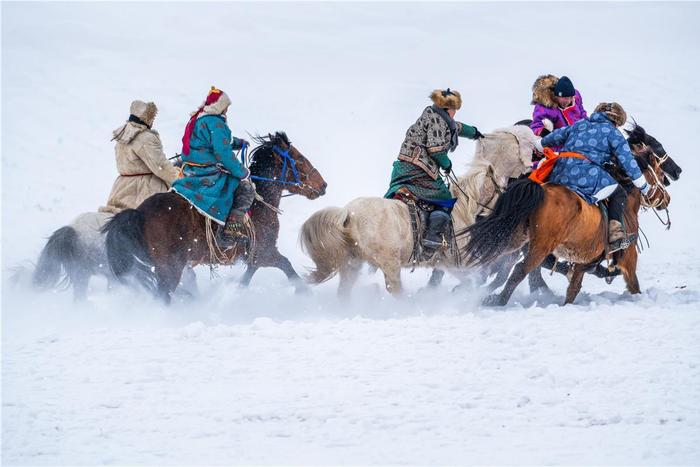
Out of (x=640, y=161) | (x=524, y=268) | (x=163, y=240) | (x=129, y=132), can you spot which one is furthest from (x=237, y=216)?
(x=640, y=161)

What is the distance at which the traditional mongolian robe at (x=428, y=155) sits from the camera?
7508mm

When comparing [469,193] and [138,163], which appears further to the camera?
[138,163]

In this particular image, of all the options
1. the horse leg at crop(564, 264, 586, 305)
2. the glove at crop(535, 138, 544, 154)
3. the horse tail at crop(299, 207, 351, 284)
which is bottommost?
the horse leg at crop(564, 264, 586, 305)

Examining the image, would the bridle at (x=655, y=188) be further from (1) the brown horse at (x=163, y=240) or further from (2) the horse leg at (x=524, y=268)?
(1) the brown horse at (x=163, y=240)

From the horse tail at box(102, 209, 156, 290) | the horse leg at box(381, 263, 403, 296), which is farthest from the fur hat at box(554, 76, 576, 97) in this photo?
the horse tail at box(102, 209, 156, 290)

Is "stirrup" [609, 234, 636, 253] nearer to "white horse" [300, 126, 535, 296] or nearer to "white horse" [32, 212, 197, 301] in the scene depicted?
"white horse" [300, 126, 535, 296]

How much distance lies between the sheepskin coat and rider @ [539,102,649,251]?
3.81 m

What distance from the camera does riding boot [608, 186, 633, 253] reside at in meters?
7.38

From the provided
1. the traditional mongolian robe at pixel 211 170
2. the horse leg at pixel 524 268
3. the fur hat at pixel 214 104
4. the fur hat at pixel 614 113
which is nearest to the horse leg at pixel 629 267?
the horse leg at pixel 524 268

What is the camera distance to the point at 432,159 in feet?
25.0

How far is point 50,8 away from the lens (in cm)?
2677

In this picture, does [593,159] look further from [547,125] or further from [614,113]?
[547,125]

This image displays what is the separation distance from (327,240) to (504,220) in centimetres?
156

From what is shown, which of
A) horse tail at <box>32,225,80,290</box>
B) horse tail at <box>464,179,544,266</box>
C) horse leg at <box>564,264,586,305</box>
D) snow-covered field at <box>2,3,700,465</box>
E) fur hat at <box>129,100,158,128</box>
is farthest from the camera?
fur hat at <box>129,100,158,128</box>
